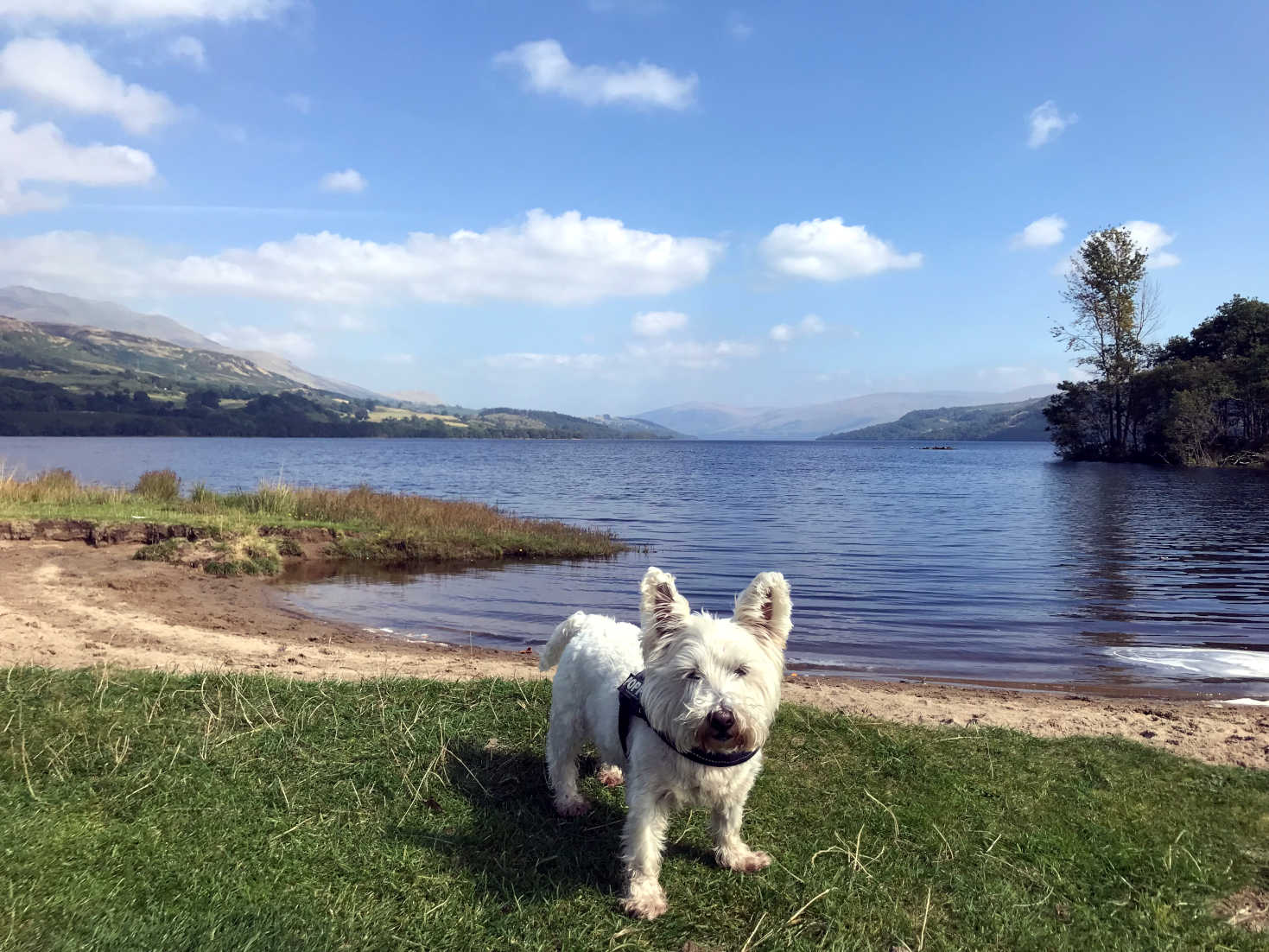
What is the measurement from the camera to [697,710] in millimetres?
4016

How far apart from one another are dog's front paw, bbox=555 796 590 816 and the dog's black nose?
6.37 ft

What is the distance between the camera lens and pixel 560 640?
610 cm

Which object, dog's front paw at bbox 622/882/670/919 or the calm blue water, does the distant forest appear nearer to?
the calm blue water

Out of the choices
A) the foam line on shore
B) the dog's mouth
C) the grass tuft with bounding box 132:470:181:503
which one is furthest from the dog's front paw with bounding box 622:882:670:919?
the grass tuft with bounding box 132:470:181:503

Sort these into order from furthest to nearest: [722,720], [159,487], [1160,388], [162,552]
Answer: [1160,388]
[159,487]
[162,552]
[722,720]

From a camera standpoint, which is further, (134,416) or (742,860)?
(134,416)

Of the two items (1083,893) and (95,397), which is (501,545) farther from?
(95,397)

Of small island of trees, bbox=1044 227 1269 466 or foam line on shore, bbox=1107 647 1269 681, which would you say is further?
small island of trees, bbox=1044 227 1269 466

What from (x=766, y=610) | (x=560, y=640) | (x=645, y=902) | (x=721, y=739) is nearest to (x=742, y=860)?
(x=645, y=902)

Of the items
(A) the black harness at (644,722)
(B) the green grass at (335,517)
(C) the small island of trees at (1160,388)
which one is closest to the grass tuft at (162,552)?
(B) the green grass at (335,517)

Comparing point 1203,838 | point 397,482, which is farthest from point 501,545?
point 397,482

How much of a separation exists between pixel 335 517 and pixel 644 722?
79.8ft

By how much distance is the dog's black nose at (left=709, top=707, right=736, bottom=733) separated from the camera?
13.1 ft

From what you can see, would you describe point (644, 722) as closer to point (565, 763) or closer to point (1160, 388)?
point (565, 763)
